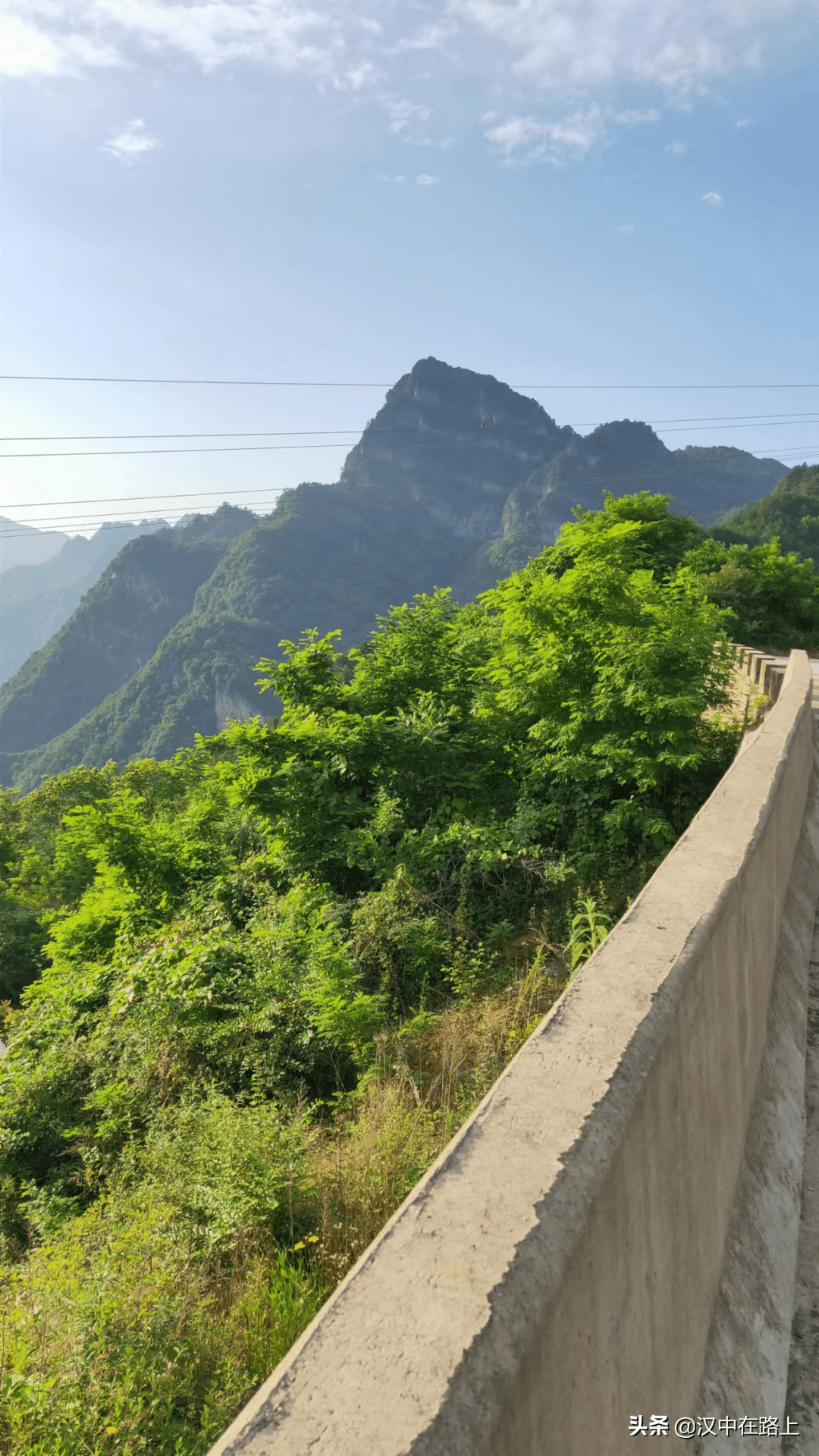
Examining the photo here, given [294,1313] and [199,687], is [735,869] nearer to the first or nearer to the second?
[294,1313]

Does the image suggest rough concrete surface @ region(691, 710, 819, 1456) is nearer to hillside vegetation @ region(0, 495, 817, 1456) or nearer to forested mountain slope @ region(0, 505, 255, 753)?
hillside vegetation @ region(0, 495, 817, 1456)

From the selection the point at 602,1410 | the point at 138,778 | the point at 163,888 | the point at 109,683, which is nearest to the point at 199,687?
the point at 109,683

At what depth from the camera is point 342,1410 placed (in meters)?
1.13

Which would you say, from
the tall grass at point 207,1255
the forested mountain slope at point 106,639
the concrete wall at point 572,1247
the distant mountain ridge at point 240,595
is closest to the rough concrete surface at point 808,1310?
the concrete wall at point 572,1247

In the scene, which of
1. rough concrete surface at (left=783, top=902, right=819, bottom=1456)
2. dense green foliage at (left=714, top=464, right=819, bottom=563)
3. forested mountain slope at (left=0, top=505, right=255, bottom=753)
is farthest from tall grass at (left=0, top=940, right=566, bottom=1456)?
forested mountain slope at (left=0, top=505, right=255, bottom=753)

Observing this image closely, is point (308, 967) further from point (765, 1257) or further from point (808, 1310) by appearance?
point (808, 1310)

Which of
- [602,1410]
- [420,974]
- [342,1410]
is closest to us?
[342,1410]

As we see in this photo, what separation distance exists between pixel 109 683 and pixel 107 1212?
172443 millimetres

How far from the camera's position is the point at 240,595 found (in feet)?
505

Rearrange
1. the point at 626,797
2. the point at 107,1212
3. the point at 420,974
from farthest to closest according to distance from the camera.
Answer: the point at 626,797
the point at 420,974
the point at 107,1212

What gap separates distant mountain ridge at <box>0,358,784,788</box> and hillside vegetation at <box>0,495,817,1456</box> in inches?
4345

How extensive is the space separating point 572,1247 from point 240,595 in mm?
158534

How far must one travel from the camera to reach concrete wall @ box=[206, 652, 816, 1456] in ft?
3.77

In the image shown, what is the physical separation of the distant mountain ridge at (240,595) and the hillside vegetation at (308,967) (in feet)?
362
